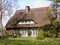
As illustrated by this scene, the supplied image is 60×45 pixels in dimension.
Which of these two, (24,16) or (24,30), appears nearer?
(24,30)

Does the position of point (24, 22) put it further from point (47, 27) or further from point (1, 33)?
point (47, 27)

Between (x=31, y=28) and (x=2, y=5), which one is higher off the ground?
(x=2, y=5)

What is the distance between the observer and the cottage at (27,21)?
4925 cm

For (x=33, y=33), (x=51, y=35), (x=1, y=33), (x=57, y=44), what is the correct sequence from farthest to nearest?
(x=33, y=33)
(x=1, y=33)
(x=51, y=35)
(x=57, y=44)

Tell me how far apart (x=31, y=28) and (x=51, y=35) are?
16175 millimetres

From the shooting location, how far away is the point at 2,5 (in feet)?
138

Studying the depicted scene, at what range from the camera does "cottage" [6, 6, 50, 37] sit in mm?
49250

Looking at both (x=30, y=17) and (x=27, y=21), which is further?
(x=27, y=21)

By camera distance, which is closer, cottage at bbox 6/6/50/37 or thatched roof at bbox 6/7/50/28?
cottage at bbox 6/6/50/37

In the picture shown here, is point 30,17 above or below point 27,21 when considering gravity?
above

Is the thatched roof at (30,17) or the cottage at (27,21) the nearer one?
the cottage at (27,21)

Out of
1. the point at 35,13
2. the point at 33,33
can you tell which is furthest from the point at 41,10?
the point at 33,33

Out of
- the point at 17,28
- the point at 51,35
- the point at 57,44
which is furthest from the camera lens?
the point at 17,28

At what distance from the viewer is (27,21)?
52438 mm
